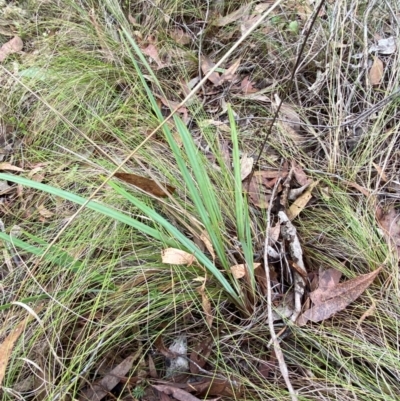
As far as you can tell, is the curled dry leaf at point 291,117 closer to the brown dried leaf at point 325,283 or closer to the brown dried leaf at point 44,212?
the brown dried leaf at point 325,283

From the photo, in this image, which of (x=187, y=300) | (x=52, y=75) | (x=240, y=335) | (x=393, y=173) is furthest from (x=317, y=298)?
(x=52, y=75)

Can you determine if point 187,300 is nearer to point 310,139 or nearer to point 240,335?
point 240,335

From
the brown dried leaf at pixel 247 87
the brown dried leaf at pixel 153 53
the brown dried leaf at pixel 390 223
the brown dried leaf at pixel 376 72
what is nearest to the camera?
the brown dried leaf at pixel 390 223

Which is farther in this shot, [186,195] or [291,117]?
[291,117]

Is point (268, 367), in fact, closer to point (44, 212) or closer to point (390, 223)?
point (390, 223)

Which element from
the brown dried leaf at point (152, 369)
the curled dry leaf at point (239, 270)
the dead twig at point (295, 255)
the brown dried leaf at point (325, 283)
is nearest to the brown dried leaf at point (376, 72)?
the dead twig at point (295, 255)

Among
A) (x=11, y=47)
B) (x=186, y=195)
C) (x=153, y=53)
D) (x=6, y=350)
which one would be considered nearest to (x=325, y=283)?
(x=186, y=195)

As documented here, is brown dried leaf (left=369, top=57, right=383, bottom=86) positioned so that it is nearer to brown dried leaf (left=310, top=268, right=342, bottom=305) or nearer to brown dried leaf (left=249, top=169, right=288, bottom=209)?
brown dried leaf (left=249, top=169, right=288, bottom=209)
